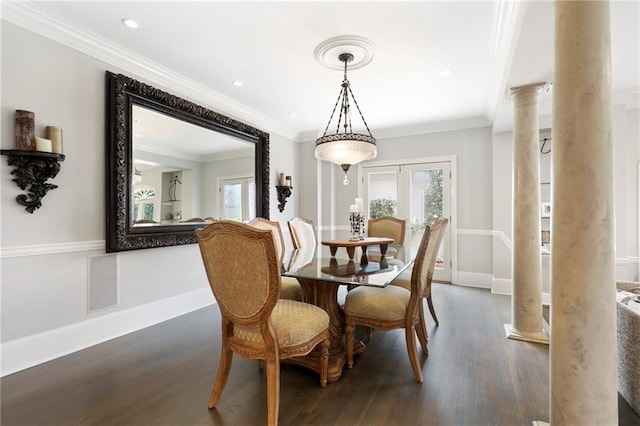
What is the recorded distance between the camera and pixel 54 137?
2.33 meters

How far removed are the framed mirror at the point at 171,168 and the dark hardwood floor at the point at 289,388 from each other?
104 centimetres

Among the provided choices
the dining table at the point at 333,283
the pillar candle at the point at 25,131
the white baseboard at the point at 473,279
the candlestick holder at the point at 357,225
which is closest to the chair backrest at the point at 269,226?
the dining table at the point at 333,283

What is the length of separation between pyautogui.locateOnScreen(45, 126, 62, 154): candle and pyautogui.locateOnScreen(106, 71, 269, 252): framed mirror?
412 millimetres

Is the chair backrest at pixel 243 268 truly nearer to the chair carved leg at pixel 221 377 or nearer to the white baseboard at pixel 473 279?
the chair carved leg at pixel 221 377

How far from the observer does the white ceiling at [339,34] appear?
7.22ft

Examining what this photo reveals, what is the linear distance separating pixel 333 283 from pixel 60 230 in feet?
7.38

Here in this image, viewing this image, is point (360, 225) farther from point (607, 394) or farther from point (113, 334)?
point (113, 334)

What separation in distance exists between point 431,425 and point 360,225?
1.76 m

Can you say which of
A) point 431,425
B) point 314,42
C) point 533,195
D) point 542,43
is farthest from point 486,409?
point 314,42

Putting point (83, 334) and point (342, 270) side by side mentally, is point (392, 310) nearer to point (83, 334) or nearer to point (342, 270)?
point (342, 270)

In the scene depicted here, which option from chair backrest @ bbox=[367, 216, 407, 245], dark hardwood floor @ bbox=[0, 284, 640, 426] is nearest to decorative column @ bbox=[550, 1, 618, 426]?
dark hardwood floor @ bbox=[0, 284, 640, 426]

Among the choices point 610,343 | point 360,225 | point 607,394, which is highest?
point 360,225

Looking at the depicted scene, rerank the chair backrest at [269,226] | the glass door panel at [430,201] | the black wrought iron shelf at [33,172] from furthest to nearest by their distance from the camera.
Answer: the glass door panel at [430,201], the chair backrest at [269,226], the black wrought iron shelf at [33,172]

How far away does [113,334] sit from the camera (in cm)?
277
